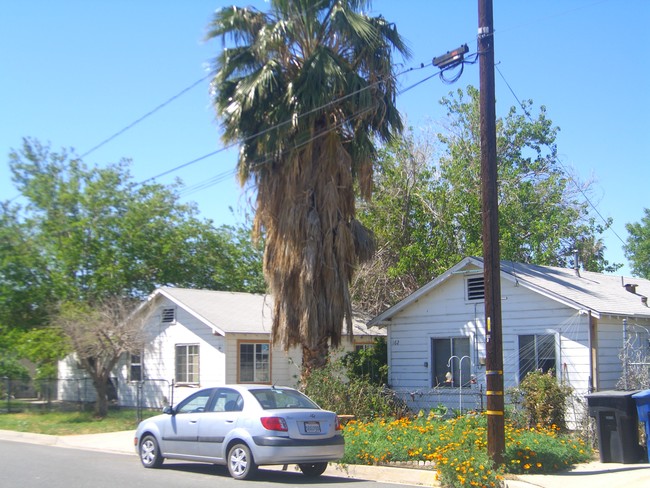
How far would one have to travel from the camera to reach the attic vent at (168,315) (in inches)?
1035

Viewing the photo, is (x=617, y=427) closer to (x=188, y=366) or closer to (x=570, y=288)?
(x=570, y=288)

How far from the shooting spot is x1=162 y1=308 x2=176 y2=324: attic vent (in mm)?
26289

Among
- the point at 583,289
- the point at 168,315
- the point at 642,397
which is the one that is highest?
the point at 583,289

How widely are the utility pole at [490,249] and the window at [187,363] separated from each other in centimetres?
1494

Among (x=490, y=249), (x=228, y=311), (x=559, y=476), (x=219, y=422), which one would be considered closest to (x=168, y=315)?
(x=228, y=311)

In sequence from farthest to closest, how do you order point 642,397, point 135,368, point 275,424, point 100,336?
point 135,368
point 100,336
point 642,397
point 275,424

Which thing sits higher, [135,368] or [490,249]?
[490,249]

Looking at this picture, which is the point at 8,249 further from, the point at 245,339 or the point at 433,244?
the point at 433,244

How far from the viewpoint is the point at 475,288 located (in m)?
19.8

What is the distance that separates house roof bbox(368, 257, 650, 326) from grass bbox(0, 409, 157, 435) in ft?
26.7

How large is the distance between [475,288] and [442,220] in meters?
11.0

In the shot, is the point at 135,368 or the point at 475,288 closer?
the point at 475,288

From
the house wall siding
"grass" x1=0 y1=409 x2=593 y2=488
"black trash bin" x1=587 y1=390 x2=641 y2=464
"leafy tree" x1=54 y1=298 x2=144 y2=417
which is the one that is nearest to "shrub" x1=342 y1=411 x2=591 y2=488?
"grass" x1=0 y1=409 x2=593 y2=488

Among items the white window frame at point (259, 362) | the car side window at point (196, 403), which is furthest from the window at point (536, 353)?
the white window frame at point (259, 362)
